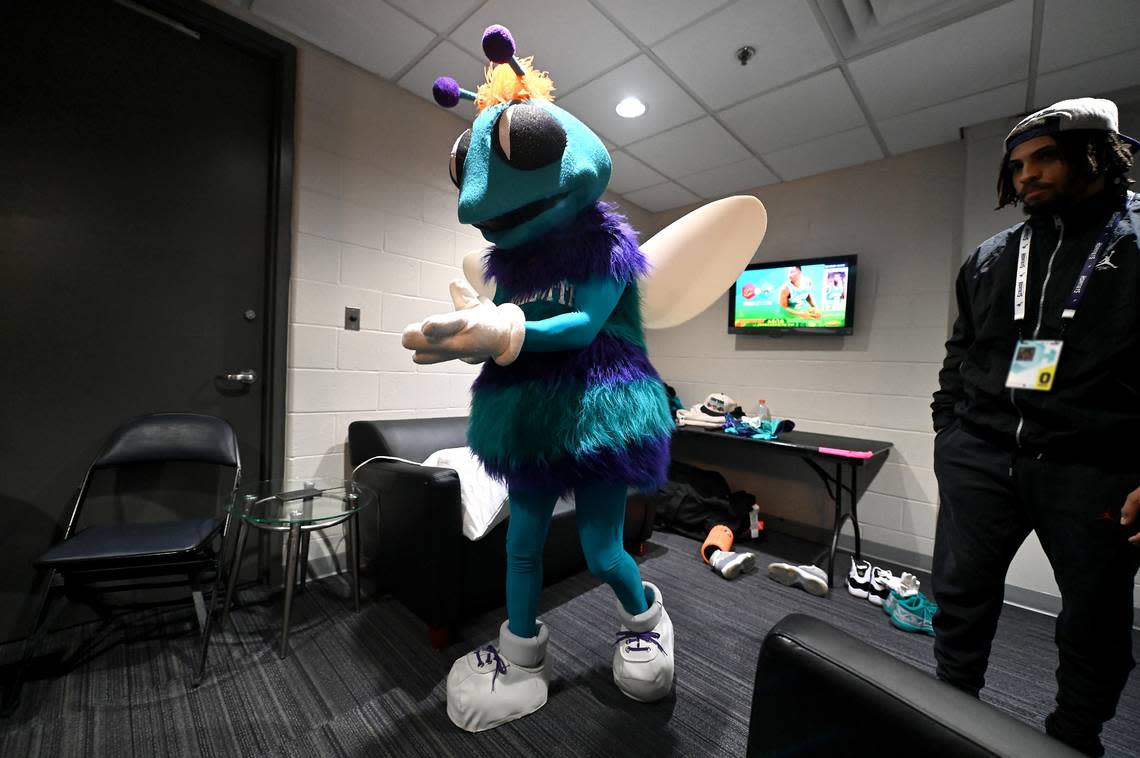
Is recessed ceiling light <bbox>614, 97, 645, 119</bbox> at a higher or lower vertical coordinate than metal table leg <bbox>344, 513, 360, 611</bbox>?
higher

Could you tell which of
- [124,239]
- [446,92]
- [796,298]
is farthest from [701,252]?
[796,298]

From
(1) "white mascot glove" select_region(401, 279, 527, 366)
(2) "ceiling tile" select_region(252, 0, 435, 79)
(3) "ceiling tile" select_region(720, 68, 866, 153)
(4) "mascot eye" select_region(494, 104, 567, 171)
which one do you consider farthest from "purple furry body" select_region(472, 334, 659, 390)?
(3) "ceiling tile" select_region(720, 68, 866, 153)

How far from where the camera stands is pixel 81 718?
1.11 m

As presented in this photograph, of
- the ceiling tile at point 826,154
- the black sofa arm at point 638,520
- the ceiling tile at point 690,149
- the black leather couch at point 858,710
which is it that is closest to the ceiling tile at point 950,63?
the ceiling tile at point 826,154

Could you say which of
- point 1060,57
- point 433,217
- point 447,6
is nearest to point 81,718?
point 433,217

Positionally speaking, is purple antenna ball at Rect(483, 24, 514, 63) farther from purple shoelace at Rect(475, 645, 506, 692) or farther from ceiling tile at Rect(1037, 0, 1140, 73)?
ceiling tile at Rect(1037, 0, 1140, 73)

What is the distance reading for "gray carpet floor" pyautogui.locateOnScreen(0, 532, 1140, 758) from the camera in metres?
1.07

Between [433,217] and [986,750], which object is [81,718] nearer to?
[986,750]

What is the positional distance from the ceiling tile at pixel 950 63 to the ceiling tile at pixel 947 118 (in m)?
0.07

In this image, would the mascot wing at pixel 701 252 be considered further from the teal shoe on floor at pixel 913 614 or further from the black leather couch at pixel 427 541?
the teal shoe on floor at pixel 913 614

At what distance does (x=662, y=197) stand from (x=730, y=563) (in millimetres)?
2601

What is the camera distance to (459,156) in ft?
3.33

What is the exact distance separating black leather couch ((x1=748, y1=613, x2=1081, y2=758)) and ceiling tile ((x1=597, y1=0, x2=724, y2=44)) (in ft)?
6.37

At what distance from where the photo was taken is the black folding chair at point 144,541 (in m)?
1.15
